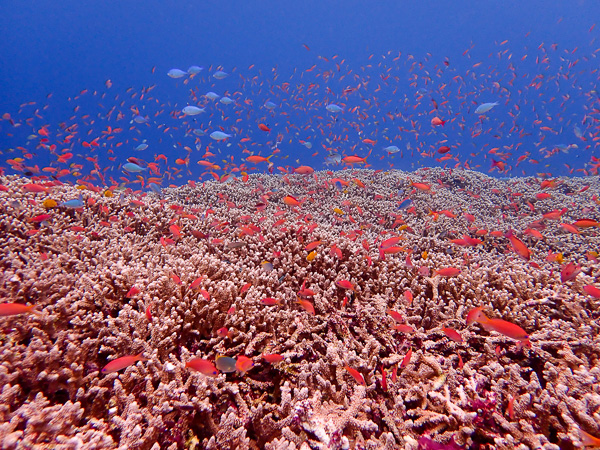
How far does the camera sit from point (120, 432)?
2.08m

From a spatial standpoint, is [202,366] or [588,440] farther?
[202,366]

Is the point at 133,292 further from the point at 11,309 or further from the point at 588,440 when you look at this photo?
the point at 588,440

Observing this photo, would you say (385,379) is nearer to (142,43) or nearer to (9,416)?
(9,416)

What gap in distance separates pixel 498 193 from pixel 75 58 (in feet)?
445

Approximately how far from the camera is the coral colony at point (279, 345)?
2.16m

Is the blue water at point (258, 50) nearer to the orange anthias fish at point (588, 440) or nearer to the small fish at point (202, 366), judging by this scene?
the small fish at point (202, 366)

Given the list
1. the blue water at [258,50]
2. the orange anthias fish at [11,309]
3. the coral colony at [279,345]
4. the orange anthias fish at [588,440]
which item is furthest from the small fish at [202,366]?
the blue water at [258,50]

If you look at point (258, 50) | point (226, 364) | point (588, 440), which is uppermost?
point (258, 50)

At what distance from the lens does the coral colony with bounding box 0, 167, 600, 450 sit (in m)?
2.16

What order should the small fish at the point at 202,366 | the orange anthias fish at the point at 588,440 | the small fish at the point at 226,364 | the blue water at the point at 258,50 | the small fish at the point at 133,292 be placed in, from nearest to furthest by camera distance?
the orange anthias fish at the point at 588,440 < the small fish at the point at 202,366 < the small fish at the point at 226,364 < the small fish at the point at 133,292 < the blue water at the point at 258,50

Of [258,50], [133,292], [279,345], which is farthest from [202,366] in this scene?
[258,50]

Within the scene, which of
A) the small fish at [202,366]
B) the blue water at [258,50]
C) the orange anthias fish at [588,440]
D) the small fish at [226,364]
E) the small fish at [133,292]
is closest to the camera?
the orange anthias fish at [588,440]

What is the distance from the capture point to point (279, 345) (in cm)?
295

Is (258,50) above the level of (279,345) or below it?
above
